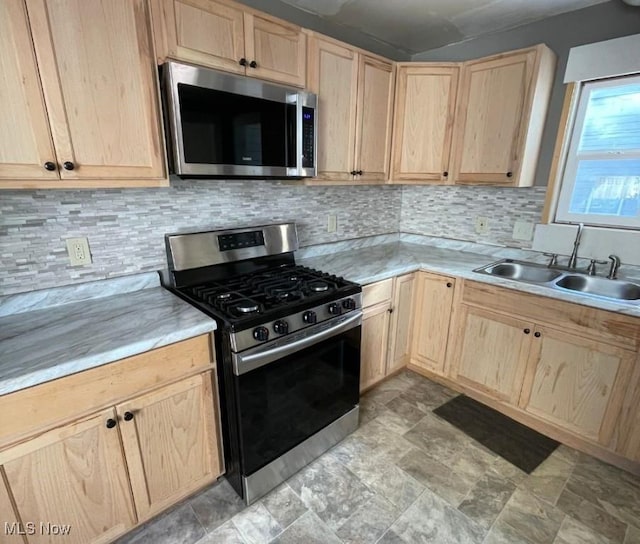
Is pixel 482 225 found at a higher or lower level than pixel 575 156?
lower

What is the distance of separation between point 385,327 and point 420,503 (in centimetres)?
98

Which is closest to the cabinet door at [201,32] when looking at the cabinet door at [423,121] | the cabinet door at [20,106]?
the cabinet door at [20,106]

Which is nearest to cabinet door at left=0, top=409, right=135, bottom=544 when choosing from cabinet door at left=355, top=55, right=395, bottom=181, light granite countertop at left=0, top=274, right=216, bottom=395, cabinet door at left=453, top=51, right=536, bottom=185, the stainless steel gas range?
light granite countertop at left=0, top=274, right=216, bottom=395

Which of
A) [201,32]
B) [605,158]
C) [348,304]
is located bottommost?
[348,304]

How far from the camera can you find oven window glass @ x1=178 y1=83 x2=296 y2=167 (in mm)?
1404

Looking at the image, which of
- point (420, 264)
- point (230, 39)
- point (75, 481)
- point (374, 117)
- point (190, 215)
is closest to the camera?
point (75, 481)

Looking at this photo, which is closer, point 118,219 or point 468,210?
point 118,219

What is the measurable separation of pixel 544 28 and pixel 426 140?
0.90 metres

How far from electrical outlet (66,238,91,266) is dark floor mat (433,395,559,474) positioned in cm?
215

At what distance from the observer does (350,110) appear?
2.05m

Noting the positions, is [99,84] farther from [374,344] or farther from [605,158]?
[605,158]

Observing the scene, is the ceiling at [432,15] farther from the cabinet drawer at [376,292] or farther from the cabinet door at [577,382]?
the cabinet door at [577,382]

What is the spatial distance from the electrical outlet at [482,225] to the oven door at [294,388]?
4.60 feet

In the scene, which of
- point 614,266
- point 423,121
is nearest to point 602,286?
point 614,266
